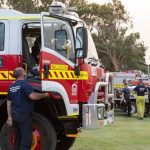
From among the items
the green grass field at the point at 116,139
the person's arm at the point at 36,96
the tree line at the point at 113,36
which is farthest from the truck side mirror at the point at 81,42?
the tree line at the point at 113,36

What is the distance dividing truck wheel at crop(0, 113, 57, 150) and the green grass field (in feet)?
7.38

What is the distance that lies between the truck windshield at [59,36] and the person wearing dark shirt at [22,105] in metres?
0.97

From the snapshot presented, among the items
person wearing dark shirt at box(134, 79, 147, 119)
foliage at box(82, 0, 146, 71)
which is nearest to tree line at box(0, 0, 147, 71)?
foliage at box(82, 0, 146, 71)

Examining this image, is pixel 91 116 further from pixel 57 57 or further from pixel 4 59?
pixel 4 59

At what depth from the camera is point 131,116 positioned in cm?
2230

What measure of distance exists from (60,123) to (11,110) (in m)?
1.20

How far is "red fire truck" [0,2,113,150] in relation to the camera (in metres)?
9.05

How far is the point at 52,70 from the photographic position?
9.07 metres

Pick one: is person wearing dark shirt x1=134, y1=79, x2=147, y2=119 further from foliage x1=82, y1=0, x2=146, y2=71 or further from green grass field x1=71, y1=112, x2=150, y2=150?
foliage x1=82, y1=0, x2=146, y2=71

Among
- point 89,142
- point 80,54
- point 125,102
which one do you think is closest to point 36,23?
point 80,54

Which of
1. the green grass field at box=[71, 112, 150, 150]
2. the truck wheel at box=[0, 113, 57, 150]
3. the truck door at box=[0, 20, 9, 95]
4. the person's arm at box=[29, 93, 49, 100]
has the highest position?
the truck door at box=[0, 20, 9, 95]

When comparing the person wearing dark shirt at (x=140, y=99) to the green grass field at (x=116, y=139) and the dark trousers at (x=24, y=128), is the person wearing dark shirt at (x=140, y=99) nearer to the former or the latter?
the green grass field at (x=116, y=139)

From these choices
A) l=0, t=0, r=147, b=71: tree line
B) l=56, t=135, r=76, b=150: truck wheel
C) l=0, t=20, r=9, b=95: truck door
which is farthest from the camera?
l=0, t=0, r=147, b=71: tree line

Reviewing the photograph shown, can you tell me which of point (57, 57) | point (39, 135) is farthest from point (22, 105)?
point (57, 57)
